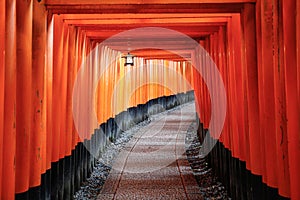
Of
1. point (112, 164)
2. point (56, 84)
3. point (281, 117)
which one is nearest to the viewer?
point (281, 117)

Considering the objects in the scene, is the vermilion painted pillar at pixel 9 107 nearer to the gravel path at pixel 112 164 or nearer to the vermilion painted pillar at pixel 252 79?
the vermilion painted pillar at pixel 252 79

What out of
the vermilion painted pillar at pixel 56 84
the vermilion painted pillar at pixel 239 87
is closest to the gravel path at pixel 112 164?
the vermilion painted pillar at pixel 239 87

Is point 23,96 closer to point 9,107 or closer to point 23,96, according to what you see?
point 23,96

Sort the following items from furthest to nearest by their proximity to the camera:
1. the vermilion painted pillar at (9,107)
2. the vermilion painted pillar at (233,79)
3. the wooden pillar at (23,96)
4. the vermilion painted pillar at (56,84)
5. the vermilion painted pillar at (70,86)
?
the vermilion painted pillar at (70,86) → the vermilion painted pillar at (233,79) → the vermilion painted pillar at (56,84) → the wooden pillar at (23,96) → the vermilion painted pillar at (9,107)

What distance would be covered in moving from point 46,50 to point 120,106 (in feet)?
31.6

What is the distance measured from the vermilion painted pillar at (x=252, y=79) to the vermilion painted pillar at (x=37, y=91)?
2.54m

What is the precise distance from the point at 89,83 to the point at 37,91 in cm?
440

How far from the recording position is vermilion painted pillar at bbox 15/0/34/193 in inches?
153

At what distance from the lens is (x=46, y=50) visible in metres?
4.87

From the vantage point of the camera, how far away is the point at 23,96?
156 inches

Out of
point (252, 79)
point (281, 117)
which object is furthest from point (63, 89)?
point (281, 117)

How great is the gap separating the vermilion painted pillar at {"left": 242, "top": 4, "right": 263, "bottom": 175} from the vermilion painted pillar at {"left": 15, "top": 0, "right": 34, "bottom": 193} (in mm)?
2676

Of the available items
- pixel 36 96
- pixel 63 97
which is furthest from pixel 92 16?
pixel 36 96

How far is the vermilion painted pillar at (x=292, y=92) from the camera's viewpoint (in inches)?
124
